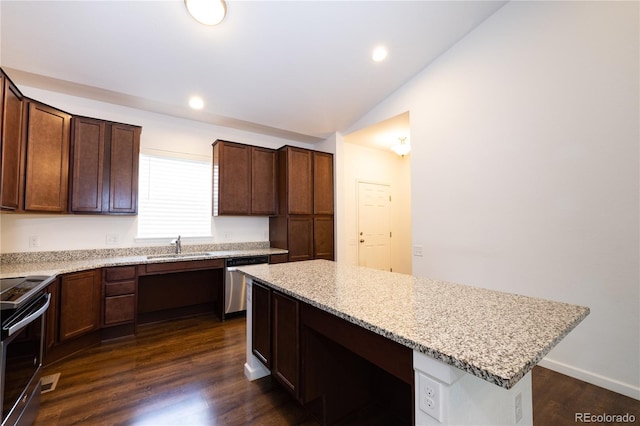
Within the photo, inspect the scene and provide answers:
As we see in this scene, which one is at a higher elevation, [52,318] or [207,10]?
[207,10]

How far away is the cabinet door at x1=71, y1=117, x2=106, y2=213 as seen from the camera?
2.92 m

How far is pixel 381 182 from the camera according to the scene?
220 inches

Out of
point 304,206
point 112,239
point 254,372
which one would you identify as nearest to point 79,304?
point 112,239

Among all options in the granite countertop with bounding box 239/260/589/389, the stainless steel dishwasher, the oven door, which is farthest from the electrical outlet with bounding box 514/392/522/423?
the stainless steel dishwasher

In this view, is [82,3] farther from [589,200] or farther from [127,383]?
[589,200]

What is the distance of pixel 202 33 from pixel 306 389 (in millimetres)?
3106

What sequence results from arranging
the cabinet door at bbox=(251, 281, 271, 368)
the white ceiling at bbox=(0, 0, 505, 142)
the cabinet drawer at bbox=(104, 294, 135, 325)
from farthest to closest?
the cabinet drawer at bbox=(104, 294, 135, 325) → the white ceiling at bbox=(0, 0, 505, 142) → the cabinet door at bbox=(251, 281, 271, 368)

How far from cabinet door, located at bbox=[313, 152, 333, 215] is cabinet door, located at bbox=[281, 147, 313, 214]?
95mm

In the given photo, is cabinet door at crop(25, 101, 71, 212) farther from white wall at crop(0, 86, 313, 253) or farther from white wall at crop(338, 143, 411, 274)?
white wall at crop(338, 143, 411, 274)

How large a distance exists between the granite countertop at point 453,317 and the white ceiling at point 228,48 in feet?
7.84

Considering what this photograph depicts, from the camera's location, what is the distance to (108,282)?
2.91 meters

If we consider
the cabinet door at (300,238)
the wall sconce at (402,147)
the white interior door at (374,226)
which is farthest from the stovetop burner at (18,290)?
the wall sconce at (402,147)

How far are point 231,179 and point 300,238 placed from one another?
4.55 feet

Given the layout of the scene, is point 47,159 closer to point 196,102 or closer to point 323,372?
point 196,102
